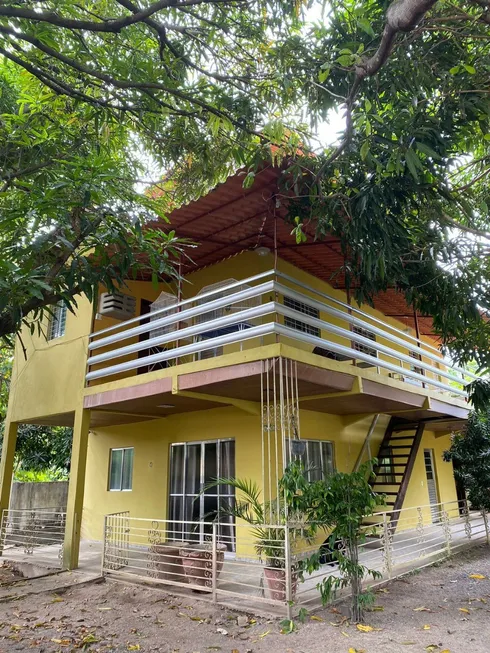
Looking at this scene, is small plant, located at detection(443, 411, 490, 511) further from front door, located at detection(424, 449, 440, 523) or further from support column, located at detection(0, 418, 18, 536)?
support column, located at detection(0, 418, 18, 536)

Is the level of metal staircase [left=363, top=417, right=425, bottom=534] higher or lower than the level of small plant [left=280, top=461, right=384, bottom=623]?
higher

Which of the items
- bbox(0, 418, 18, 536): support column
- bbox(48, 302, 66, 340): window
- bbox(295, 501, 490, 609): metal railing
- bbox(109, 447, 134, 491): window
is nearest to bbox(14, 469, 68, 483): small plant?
bbox(0, 418, 18, 536): support column

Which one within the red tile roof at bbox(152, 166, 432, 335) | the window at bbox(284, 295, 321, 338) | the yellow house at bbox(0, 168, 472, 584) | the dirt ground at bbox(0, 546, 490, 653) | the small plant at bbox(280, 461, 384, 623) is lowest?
the dirt ground at bbox(0, 546, 490, 653)

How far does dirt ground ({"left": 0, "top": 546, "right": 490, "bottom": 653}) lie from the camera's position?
4938mm

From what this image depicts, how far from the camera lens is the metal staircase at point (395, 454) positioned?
11.0 metres

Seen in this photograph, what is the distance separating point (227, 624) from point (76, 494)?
4736 millimetres

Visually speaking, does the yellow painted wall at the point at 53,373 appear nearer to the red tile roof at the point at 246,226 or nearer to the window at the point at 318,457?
the red tile roof at the point at 246,226

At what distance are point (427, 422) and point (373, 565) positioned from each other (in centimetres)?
487

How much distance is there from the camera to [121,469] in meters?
12.0

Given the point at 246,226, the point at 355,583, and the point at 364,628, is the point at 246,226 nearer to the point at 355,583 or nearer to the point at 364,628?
the point at 355,583

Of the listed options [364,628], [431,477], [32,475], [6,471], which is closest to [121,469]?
[6,471]

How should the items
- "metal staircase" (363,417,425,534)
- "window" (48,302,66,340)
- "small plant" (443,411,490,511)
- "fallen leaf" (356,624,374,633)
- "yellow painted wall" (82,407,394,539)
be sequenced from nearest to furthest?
"fallen leaf" (356,624,374,633)
"yellow painted wall" (82,407,394,539)
"metal staircase" (363,417,425,534)
"small plant" (443,411,490,511)
"window" (48,302,66,340)

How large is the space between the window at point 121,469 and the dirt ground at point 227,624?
4246 millimetres

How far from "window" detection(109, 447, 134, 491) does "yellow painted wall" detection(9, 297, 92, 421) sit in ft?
7.22
